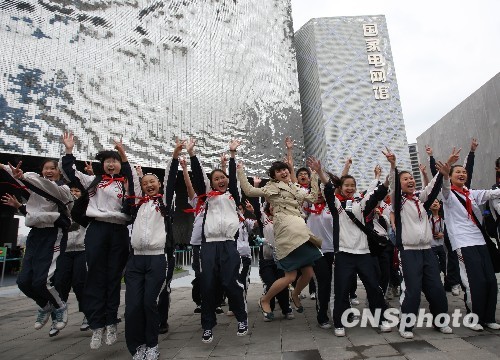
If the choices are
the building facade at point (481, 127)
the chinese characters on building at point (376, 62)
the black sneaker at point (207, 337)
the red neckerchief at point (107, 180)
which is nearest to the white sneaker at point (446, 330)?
the black sneaker at point (207, 337)

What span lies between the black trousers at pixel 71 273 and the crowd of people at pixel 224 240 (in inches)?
22.1

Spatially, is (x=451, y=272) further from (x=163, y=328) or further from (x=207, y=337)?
(x=163, y=328)

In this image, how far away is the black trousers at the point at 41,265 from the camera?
4031 millimetres

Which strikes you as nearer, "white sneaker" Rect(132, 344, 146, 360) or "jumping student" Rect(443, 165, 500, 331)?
"white sneaker" Rect(132, 344, 146, 360)

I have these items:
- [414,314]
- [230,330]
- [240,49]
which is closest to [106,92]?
[240,49]

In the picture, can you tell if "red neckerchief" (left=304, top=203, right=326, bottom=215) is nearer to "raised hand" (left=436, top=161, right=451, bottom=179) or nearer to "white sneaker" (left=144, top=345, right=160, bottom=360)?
"raised hand" (left=436, top=161, right=451, bottom=179)

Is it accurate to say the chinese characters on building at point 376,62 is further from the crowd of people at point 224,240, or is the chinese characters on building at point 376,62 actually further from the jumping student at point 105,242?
the jumping student at point 105,242

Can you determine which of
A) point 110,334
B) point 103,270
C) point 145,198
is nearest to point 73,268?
point 103,270

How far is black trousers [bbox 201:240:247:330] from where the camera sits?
12.2 ft

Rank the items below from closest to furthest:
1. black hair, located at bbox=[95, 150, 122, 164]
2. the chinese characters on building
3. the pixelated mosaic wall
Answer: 1. black hair, located at bbox=[95, 150, 122, 164]
2. the pixelated mosaic wall
3. the chinese characters on building

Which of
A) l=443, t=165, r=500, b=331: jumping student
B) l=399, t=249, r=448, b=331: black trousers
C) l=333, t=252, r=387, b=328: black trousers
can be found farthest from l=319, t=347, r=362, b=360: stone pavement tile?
l=443, t=165, r=500, b=331: jumping student

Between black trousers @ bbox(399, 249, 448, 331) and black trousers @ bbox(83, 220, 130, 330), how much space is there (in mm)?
3330

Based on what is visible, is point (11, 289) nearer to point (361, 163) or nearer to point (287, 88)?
point (287, 88)

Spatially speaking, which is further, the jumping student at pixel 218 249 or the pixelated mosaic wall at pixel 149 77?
the pixelated mosaic wall at pixel 149 77
